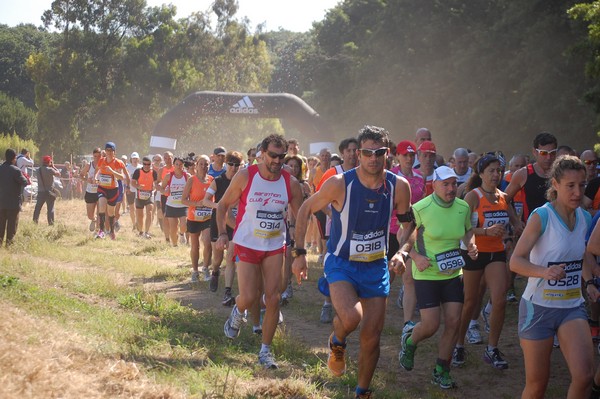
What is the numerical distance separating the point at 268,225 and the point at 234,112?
30.7 meters

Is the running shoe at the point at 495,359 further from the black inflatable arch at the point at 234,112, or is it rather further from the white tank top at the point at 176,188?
the black inflatable arch at the point at 234,112

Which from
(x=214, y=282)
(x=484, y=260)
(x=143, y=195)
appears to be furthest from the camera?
(x=143, y=195)

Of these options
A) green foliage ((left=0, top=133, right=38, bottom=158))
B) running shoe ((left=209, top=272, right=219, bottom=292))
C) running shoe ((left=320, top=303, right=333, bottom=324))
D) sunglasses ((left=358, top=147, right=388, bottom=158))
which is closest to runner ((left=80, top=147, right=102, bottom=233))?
running shoe ((left=209, top=272, right=219, bottom=292))

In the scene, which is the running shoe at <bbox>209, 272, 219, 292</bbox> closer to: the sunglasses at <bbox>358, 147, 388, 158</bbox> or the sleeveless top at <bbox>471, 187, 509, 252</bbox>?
the sleeveless top at <bbox>471, 187, 509, 252</bbox>

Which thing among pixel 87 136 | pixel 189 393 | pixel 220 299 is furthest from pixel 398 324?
pixel 87 136

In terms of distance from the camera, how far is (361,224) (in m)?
6.42

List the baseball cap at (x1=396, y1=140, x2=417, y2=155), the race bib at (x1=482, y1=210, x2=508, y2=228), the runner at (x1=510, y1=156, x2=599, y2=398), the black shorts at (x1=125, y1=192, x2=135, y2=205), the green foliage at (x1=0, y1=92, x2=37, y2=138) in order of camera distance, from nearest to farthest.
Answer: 1. the runner at (x1=510, y1=156, x2=599, y2=398)
2. the race bib at (x1=482, y1=210, x2=508, y2=228)
3. the baseball cap at (x1=396, y1=140, x2=417, y2=155)
4. the black shorts at (x1=125, y1=192, x2=135, y2=205)
5. the green foliage at (x1=0, y1=92, x2=37, y2=138)

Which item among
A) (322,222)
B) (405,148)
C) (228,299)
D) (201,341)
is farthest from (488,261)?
(228,299)

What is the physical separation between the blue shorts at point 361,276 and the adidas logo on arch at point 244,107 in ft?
105

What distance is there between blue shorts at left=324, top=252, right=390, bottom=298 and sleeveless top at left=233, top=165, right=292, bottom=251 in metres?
1.62

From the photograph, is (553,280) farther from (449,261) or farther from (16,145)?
(16,145)

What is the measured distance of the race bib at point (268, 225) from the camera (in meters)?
7.97

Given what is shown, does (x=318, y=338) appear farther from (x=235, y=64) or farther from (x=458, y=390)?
(x=235, y=64)

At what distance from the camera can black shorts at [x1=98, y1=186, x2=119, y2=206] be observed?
61.3 feet
